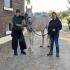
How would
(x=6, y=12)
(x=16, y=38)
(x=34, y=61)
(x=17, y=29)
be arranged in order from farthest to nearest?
(x=6, y=12), (x=16, y=38), (x=17, y=29), (x=34, y=61)

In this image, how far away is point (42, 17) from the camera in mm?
17078

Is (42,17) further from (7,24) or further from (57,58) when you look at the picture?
(7,24)

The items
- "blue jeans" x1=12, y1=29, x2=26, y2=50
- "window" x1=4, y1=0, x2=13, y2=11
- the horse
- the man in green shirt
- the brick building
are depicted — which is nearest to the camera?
the man in green shirt

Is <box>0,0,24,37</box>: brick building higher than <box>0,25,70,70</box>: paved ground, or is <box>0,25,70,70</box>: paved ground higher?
<box>0,0,24,37</box>: brick building

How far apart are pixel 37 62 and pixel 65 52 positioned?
3.29m

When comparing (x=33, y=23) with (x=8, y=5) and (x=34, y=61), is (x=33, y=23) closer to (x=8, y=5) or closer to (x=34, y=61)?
(x=34, y=61)

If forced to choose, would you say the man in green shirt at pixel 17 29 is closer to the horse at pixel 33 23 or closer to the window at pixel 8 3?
the horse at pixel 33 23

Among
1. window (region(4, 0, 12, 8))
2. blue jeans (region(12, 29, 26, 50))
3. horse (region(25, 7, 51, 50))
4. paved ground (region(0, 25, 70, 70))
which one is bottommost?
paved ground (region(0, 25, 70, 70))

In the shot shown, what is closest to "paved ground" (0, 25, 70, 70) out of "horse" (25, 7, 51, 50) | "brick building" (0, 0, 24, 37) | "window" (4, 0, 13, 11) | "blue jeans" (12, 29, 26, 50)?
"blue jeans" (12, 29, 26, 50)

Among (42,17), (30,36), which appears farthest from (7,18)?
(30,36)

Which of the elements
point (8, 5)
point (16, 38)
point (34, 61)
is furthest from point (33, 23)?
point (8, 5)

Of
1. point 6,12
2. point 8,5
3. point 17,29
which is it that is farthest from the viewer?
point 8,5

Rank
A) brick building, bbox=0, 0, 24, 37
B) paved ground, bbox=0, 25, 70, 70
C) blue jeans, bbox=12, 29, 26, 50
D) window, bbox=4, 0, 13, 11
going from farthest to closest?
1. window, bbox=4, 0, 13, 11
2. brick building, bbox=0, 0, 24, 37
3. blue jeans, bbox=12, 29, 26, 50
4. paved ground, bbox=0, 25, 70, 70

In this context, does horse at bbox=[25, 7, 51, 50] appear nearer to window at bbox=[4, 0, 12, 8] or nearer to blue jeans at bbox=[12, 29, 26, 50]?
blue jeans at bbox=[12, 29, 26, 50]
